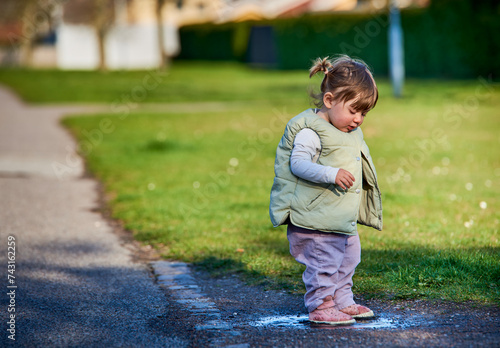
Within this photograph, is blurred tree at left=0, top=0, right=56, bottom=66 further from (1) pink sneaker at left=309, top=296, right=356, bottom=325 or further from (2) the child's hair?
(1) pink sneaker at left=309, top=296, right=356, bottom=325

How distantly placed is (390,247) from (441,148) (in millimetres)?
5744

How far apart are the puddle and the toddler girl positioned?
39 mm

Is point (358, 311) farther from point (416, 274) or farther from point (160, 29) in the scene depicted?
point (160, 29)

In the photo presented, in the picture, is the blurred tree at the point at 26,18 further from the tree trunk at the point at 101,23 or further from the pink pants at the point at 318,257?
the pink pants at the point at 318,257

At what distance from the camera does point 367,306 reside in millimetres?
3793

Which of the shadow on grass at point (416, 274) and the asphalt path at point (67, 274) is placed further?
the shadow on grass at point (416, 274)

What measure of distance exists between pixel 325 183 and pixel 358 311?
28.9 inches

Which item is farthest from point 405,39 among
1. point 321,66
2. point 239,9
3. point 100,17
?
point 239,9

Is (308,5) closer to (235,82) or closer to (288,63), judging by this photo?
(288,63)

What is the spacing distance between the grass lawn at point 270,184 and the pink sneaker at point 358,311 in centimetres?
41

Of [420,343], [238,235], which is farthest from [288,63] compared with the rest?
[420,343]

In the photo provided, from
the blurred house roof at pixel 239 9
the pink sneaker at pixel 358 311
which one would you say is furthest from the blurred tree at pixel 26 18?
the pink sneaker at pixel 358 311

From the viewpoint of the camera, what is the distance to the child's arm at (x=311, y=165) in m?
3.23

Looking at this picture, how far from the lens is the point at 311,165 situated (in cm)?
329
